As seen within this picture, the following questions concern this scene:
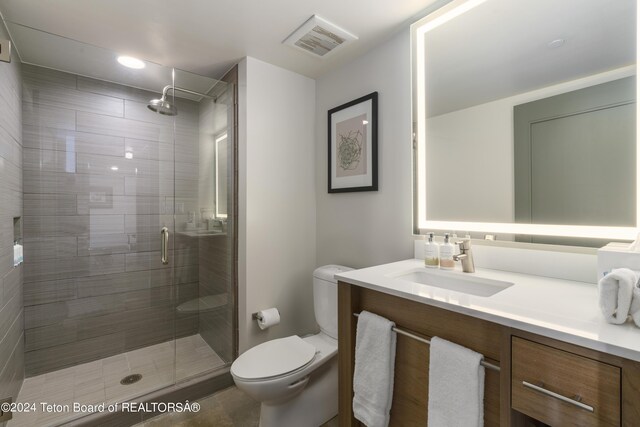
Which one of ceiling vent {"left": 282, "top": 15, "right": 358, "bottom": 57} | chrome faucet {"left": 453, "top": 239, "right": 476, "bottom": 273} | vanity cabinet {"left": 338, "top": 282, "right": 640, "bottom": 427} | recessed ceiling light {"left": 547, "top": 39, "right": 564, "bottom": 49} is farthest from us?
ceiling vent {"left": 282, "top": 15, "right": 358, "bottom": 57}

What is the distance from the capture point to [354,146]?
2082mm

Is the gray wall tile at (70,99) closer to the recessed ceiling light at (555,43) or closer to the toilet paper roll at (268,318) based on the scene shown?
the toilet paper roll at (268,318)

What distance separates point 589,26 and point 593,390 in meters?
1.35

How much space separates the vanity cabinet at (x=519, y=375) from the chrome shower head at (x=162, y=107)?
2.19 meters

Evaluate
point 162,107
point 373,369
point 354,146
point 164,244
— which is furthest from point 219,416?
point 162,107

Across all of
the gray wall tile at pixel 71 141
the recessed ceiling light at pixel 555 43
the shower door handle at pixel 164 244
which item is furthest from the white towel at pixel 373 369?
Result: the gray wall tile at pixel 71 141

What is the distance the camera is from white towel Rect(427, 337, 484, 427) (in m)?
0.91

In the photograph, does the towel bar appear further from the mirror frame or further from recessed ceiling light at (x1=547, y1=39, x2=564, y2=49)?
recessed ceiling light at (x1=547, y1=39, x2=564, y2=49)

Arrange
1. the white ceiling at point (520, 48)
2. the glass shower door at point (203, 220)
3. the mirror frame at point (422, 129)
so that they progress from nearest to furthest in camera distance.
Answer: the white ceiling at point (520, 48) < the mirror frame at point (422, 129) < the glass shower door at point (203, 220)

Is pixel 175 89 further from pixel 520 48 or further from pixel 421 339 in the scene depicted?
pixel 421 339

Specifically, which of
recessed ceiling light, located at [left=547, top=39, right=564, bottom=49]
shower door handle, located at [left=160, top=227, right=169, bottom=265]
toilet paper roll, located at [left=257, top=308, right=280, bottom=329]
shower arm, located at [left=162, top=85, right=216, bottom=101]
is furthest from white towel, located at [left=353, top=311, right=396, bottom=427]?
shower arm, located at [left=162, top=85, right=216, bottom=101]

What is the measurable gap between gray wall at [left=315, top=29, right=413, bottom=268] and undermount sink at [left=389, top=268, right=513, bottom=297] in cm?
29

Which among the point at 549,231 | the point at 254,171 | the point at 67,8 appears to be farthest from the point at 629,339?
the point at 67,8

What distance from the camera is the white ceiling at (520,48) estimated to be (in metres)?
1.16
